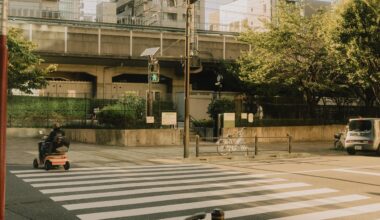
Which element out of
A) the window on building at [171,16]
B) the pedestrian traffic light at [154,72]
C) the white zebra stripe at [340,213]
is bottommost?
the white zebra stripe at [340,213]

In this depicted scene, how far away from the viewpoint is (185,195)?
10625 mm

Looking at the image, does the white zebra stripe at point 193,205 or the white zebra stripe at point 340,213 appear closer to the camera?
the white zebra stripe at point 193,205

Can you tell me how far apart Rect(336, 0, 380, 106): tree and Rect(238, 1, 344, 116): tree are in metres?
3.83

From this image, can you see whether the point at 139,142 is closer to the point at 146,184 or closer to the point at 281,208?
the point at 146,184

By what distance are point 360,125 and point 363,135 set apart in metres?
0.57

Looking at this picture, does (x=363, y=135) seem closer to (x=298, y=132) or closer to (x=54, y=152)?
(x=298, y=132)

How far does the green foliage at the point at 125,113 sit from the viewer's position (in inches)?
1008

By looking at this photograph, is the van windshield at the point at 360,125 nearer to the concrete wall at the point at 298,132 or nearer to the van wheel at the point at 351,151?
the van wheel at the point at 351,151

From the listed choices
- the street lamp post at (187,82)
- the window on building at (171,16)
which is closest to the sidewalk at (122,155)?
the street lamp post at (187,82)

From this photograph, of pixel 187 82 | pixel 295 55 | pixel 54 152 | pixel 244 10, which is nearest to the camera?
pixel 54 152

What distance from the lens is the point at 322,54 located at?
30656mm

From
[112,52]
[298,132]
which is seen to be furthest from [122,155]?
[112,52]

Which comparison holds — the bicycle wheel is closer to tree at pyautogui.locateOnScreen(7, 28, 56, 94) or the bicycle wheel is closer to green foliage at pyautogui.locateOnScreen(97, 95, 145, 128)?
green foliage at pyautogui.locateOnScreen(97, 95, 145, 128)

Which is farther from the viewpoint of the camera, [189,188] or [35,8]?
[35,8]
